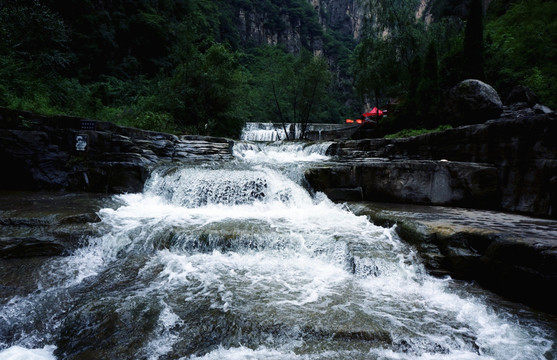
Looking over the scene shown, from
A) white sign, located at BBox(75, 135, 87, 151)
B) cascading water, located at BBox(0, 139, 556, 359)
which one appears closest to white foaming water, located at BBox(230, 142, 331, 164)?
white sign, located at BBox(75, 135, 87, 151)

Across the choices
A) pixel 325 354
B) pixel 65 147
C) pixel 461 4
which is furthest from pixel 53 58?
pixel 461 4

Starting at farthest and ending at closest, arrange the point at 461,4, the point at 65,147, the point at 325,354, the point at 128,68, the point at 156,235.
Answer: the point at 461,4, the point at 128,68, the point at 65,147, the point at 156,235, the point at 325,354

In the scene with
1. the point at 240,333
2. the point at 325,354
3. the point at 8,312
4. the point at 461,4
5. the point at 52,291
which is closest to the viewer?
the point at 325,354

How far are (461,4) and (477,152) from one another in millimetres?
35936

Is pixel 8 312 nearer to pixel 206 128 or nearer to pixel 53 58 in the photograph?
pixel 53 58

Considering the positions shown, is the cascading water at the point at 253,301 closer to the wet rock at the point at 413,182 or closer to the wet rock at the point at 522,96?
the wet rock at the point at 413,182

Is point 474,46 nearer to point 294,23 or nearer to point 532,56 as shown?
point 532,56

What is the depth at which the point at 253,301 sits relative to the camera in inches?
145

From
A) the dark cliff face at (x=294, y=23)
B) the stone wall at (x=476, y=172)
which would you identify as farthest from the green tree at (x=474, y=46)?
the dark cliff face at (x=294, y=23)

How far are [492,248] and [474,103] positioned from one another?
29.2ft

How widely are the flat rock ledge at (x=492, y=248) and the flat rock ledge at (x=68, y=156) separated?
25.6 ft

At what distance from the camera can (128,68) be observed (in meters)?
22.0

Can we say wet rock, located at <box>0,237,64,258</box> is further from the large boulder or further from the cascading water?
the large boulder

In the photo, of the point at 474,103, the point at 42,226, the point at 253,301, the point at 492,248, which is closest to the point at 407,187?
the point at 492,248
